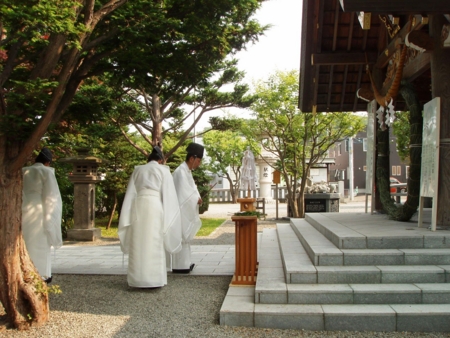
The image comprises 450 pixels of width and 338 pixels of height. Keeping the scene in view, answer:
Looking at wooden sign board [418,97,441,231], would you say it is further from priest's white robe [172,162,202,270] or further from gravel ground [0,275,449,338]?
priest's white robe [172,162,202,270]

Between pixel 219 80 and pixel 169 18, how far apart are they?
9840 mm

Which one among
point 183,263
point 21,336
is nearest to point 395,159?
point 183,263

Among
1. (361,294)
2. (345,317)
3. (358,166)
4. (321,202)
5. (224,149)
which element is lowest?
→ (345,317)

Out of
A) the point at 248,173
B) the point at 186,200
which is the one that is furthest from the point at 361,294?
the point at 186,200

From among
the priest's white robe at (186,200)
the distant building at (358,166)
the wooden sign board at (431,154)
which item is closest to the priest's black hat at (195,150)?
the priest's white robe at (186,200)

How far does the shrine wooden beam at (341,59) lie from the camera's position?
940cm

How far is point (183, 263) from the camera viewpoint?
7242mm

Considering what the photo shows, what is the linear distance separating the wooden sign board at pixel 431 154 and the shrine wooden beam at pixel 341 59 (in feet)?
10.5

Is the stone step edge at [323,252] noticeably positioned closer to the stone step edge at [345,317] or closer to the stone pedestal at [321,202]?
the stone step edge at [345,317]

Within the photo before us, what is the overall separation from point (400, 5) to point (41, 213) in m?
5.71

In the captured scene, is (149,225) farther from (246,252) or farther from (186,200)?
(246,252)

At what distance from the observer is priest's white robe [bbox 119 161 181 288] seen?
604 centimetres

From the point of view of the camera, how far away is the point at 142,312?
5090 millimetres

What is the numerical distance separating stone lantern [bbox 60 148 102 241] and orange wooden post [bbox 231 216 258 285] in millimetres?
7314
